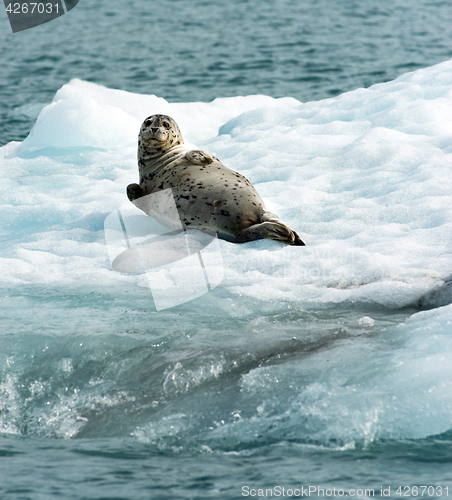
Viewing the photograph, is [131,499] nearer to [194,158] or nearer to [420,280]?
[420,280]

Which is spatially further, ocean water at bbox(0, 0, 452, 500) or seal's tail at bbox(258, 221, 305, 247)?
seal's tail at bbox(258, 221, 305, 247)

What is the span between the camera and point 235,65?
41.4ft

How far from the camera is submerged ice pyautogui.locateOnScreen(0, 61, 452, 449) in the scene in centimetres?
243

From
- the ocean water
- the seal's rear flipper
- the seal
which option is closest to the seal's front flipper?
the seal

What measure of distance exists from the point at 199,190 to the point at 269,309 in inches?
61.1

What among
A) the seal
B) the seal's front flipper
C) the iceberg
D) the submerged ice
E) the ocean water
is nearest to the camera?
the ocean water

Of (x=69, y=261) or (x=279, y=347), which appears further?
(x=69, y=261)

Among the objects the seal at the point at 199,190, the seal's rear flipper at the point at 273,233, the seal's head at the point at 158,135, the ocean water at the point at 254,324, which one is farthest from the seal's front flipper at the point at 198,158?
the seal's rear flipper at the point at 273,233

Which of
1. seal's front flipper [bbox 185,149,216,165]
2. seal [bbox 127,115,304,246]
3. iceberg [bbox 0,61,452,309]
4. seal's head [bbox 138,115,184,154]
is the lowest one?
iceberg [bbox 0,61,452,309]

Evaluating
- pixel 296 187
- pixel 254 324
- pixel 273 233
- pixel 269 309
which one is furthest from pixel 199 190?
pixel 254 324

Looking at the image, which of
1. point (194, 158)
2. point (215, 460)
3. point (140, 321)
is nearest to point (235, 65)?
point (194, 158)

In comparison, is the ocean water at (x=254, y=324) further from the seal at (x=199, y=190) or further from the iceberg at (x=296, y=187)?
the seal at (x=199, y=190)

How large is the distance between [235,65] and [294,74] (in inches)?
56.4

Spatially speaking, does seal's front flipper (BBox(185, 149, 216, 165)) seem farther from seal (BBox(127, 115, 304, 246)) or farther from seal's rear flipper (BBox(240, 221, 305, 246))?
seal's rear flipper (BBox(240, 221, 305, 246))
